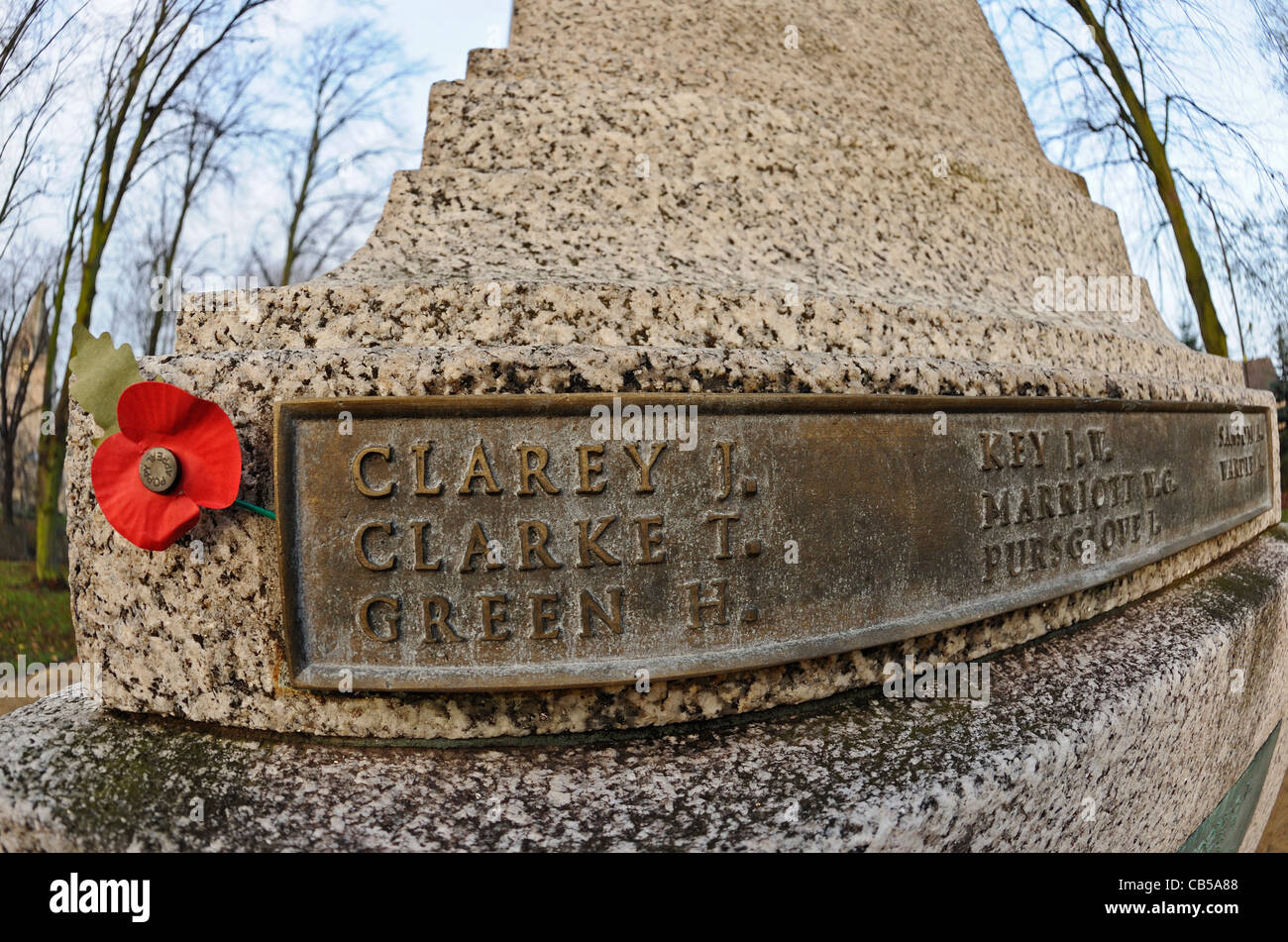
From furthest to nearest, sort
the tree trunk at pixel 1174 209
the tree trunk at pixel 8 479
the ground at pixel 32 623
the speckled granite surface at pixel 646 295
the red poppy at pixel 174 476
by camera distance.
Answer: the tree trunk at pixel 8 479 → the ground at pixel 32 623 → the tree trunk at pixel 1174 209 → the speckled granite surface at pixel 646 295 → the red poppy at pixel 174 476

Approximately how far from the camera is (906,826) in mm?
1292

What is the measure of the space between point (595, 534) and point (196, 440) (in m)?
0.83

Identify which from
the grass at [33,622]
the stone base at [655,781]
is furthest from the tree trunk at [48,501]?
the stone base at [655,781]

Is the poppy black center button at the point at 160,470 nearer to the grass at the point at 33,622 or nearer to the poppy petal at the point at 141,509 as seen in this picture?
the poppy petal at the point at 141,509

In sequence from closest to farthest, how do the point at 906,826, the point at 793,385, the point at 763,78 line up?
the point at 906,826 < the point at 793,385 < the point at 763,78

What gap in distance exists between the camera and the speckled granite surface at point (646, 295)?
4.72 feet

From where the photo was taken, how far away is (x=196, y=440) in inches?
53.0

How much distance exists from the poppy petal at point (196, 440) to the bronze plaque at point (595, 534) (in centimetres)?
10

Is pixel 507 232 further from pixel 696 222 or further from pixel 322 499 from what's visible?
pixel 322 499

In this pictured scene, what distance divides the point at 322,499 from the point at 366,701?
45cm

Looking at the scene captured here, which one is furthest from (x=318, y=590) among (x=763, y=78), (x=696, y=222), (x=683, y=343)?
(x=763, y=78)

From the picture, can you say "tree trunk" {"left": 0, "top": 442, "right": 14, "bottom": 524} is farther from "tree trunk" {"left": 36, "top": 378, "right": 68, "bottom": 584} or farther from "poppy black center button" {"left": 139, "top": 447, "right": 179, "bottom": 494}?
"poppy black center button" {"left": 139, "top": 447, "right": 179, "bottom": 494}

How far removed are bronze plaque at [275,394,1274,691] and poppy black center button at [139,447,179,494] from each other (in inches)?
8.0
